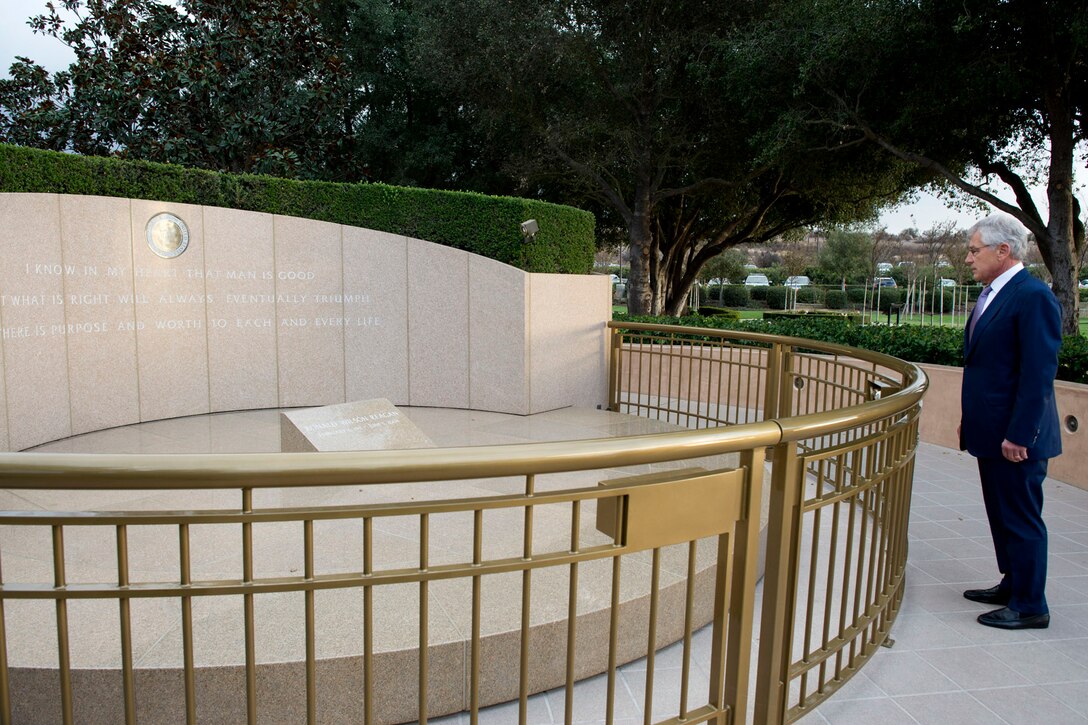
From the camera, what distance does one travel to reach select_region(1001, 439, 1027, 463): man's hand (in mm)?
3484

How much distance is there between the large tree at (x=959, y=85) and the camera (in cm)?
1195

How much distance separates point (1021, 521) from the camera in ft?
11.9

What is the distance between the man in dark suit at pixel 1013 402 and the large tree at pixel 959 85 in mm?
9373

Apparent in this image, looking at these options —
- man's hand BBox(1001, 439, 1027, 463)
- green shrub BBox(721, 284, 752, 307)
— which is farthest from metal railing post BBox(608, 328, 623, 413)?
green shrub BBox(721, 284, 752, 307)

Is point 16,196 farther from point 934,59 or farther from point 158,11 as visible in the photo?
point 934,59

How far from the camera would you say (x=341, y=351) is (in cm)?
900

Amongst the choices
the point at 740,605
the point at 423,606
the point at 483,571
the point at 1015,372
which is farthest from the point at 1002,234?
the point at 423,606

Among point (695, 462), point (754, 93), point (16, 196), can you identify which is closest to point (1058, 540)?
point (695, 462)

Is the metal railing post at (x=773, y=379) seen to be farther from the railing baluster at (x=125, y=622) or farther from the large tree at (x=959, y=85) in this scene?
the large tree at (x=959, y=85)

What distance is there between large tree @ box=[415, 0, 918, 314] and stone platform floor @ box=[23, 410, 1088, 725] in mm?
10737

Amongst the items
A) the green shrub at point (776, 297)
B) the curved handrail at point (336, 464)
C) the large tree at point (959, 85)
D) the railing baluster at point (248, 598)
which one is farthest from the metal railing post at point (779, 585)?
the green shrub at point (776, 297)

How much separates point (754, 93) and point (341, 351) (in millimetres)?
10123

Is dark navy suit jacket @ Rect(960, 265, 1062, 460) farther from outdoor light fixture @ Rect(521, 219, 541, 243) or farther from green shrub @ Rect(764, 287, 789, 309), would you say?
green shrub @ Rect(764, 287, 789, 309)

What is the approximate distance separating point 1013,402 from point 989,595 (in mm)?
1199
